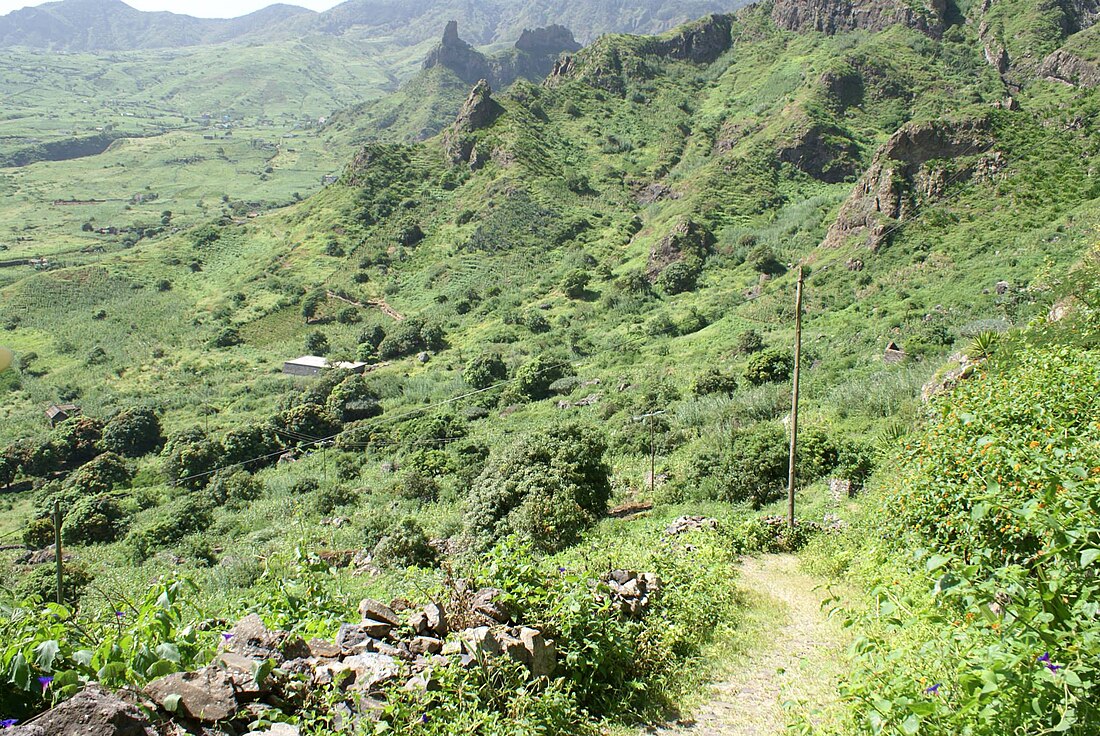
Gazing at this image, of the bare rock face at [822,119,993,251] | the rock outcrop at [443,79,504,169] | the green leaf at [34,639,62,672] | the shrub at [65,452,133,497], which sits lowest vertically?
the shrub at [65,452,133,497]

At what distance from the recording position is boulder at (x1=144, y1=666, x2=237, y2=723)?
4984 millimetres

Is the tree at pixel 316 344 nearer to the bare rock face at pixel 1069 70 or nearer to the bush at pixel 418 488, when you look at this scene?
the bush at pixel 418 488

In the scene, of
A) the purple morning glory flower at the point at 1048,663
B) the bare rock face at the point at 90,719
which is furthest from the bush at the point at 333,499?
the purple morning glory flower at the point at 1048,663

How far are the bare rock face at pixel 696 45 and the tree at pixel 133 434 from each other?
91.5 m

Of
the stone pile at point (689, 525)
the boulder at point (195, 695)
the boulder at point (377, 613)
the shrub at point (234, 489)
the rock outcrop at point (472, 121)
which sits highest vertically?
the rock outcrop at point (472, 121)

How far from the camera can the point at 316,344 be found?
62000mm

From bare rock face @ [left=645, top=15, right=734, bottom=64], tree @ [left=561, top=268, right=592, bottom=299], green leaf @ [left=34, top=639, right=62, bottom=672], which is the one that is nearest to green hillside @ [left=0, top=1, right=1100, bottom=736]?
green leaf @ [left=34, top=639, right=62, bottom=672]

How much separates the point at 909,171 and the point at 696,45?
70.5 m

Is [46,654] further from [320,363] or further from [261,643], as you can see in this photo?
[320,363]

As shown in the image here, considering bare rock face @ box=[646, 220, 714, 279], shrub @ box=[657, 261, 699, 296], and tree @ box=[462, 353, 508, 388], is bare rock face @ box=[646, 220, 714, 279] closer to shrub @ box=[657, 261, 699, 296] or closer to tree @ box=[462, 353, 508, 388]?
shrub @ box=[657, 261, 699, 296]

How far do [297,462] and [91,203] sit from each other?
118m

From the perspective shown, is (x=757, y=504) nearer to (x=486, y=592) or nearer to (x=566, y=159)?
(x=486, y=592)

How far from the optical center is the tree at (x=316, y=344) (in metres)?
61.7

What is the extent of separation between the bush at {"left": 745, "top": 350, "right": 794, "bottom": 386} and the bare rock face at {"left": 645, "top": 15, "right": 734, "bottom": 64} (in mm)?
88994
